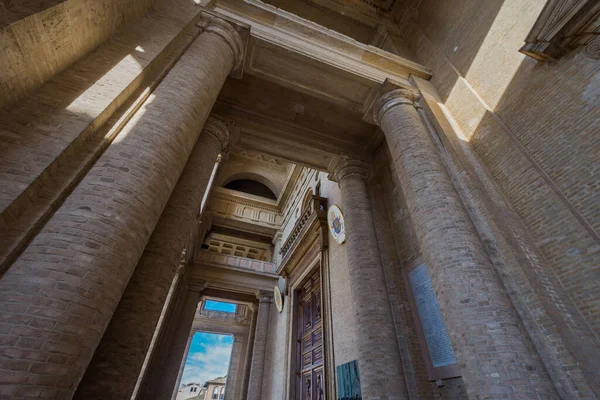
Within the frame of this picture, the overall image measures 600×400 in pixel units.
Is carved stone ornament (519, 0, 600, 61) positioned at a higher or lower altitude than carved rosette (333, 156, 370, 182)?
A: lower

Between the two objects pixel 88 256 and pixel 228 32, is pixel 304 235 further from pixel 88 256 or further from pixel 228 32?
pixel 88 256

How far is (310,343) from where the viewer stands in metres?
9.27

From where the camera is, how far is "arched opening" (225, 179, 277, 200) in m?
16.2

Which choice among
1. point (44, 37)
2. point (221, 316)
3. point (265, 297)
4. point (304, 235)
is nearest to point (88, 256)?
point (44, 37)

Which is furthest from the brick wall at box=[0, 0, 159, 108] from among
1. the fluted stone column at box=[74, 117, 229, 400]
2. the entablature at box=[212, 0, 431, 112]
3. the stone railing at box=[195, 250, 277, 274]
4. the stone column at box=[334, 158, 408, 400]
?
the stone railing at box=[195, 250, 277, 274]

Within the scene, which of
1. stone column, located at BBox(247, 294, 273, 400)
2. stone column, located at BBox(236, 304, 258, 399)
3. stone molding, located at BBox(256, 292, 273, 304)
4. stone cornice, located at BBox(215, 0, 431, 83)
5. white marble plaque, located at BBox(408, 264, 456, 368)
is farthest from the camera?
stone molding, located at BBox(256, 292, 273, 304)

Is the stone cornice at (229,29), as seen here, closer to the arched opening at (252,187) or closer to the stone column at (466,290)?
the stone column at (466,290)

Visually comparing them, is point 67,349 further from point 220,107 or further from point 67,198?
point 220,107

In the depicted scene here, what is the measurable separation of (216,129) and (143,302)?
4.43m

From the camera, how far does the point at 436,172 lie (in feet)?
15.8

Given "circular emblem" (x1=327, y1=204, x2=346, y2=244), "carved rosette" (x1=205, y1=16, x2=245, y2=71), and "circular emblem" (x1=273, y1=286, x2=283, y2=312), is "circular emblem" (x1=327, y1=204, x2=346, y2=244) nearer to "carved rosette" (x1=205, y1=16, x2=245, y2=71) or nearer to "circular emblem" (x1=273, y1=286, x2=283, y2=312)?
"circular emblem" (x1=273, y1=286, x2=283, y2=312)

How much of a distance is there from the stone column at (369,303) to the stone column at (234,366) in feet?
42.7

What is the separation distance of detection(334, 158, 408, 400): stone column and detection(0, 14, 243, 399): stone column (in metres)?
4.60

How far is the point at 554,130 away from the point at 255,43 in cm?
586
